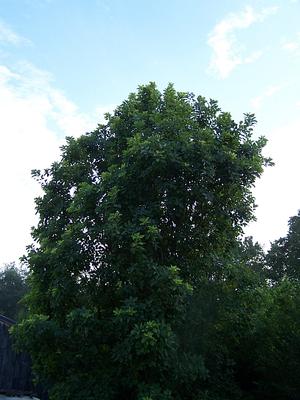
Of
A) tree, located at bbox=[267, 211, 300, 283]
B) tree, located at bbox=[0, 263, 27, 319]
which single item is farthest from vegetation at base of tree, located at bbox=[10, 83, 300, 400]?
tree, located at bbox=[0, 263, 27, 319]

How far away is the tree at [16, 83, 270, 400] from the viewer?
912cm

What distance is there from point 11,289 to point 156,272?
38871 millimetres

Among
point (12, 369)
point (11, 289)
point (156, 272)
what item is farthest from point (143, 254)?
point (11, 289)

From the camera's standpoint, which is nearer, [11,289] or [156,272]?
[156,272]

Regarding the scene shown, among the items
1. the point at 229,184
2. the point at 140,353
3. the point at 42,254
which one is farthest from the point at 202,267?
the point at 42,254

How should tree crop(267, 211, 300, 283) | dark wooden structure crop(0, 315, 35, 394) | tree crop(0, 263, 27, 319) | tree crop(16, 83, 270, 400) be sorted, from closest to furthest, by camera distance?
tree crop(16, 83, 270, 400) < dark wooden structure crop(0, 315, 35, 394) < tree crop(267, 211, 300, 283) < tree crop(0, 263, 27, 319)

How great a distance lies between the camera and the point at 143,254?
30.2 ft

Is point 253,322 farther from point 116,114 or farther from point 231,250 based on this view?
point 116,114

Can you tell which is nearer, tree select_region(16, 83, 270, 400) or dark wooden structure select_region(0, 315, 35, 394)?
tree select_region(16, 83, 270, 400)

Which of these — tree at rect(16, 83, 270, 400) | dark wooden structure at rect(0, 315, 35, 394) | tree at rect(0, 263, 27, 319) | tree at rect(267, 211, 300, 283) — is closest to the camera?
tree at rect(16, 83, 270, 400)

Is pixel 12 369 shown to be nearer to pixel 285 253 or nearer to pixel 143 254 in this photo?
pixel 143 254

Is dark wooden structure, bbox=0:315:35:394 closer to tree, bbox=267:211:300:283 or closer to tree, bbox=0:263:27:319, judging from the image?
tree, bbox=267:211:300:283

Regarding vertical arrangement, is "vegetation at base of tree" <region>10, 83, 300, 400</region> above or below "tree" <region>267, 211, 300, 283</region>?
below

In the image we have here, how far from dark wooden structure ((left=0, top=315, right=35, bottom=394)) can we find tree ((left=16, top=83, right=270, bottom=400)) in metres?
4.32
